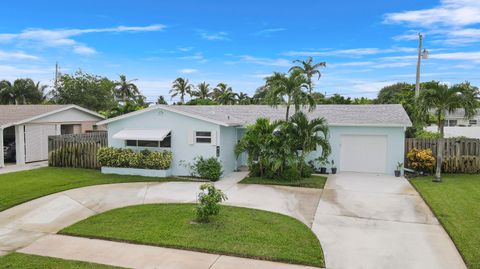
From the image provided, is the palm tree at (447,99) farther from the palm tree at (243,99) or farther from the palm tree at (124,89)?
the palm tree at (124,89)

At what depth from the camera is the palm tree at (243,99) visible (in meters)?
49.5

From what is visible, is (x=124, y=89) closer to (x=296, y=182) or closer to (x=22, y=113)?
(x=22, y=113)

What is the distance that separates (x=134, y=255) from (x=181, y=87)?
180 ft

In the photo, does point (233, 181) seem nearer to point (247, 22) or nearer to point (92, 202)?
point (92, 202)

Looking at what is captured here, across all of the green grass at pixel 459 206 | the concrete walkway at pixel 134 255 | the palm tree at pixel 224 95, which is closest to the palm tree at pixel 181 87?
the palm tree at pixel 224 95

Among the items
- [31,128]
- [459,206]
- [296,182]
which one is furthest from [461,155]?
[31,128]

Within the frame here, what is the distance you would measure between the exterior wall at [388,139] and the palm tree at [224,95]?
31.2 m

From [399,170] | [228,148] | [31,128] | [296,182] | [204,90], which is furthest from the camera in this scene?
[204,90]

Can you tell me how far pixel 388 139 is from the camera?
1658 centimetres

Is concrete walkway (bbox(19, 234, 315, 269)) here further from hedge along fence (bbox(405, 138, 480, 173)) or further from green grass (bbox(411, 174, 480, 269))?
hedge along fence (bbox(405, 138, 480, 173))

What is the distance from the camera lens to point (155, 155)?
51.6 ft

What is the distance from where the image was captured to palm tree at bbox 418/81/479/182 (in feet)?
45.1

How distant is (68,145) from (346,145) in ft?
48.5

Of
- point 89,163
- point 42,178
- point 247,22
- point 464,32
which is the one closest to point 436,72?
point 464,32
